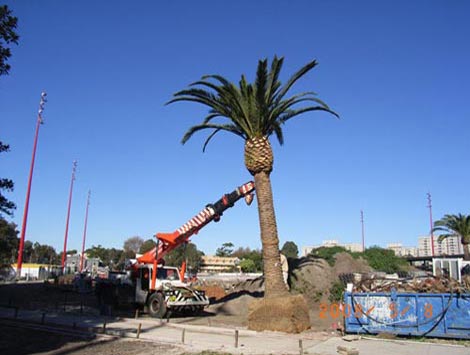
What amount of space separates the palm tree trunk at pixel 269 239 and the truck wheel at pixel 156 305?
16.1 feet

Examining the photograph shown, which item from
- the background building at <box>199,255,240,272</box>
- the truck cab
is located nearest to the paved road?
the truck cab

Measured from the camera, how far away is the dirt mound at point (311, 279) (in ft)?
82.7

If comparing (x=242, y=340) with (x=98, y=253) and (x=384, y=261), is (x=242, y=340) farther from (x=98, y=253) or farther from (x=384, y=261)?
(x=98, y=253)

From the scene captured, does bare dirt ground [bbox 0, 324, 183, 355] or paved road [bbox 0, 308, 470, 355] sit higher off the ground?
paved road [bbox 0, 308, 470, 355]

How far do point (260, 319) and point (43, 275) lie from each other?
5230 cm

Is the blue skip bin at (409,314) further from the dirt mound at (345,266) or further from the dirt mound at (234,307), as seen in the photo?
the dirt mound at (345,266)

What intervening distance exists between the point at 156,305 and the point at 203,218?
4432 millimetres

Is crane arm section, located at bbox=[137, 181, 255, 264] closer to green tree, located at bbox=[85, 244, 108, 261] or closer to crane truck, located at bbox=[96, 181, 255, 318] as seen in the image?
crane truck, located at bbox=[96, 181, 255, 318]

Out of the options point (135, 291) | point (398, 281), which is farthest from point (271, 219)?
point (135, 291)

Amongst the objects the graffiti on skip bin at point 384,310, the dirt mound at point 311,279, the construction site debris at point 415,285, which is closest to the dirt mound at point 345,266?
the dirt mound at point 311,279

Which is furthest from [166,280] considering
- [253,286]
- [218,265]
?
[218,265]

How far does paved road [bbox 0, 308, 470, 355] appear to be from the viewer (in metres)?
11.4

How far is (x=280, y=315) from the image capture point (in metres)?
15.3

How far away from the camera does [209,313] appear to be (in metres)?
21.5
